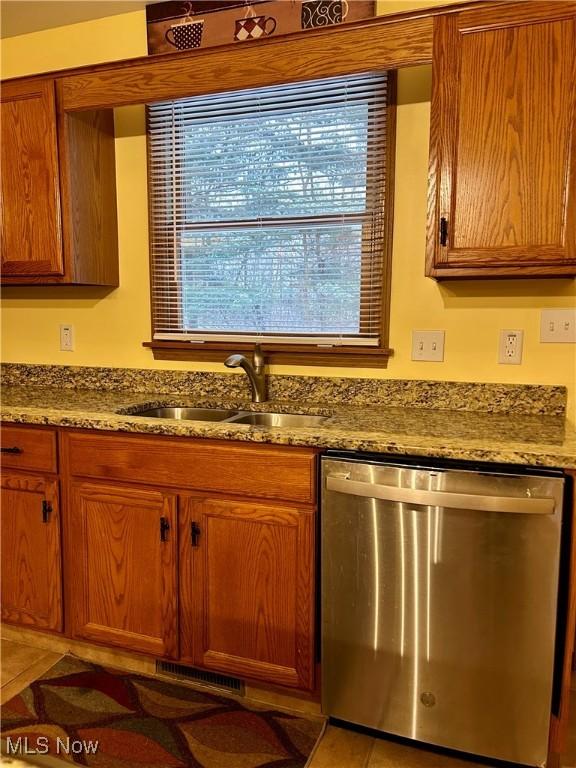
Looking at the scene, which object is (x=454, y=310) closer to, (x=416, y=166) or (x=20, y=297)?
(x=416, y=166)

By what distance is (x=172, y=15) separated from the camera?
2213mm

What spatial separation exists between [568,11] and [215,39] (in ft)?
4.19

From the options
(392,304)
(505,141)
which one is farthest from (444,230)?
(392,304)

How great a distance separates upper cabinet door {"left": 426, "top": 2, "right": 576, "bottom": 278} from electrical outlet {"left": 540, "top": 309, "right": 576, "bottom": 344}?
0.29m

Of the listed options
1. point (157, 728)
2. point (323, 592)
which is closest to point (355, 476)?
point (323, 592)

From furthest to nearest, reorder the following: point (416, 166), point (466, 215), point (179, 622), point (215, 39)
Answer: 1. point (215, 39)
2. point (416, 166)
3. point (179, 622)
4. point (466, 215)

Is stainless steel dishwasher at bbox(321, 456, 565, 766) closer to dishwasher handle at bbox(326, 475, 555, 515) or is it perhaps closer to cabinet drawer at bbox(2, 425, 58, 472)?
dishwasher handle at bbox(326, 475, 555, 515)

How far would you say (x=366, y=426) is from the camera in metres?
1.68

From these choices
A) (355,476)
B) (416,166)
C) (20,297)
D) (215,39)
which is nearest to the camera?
(355,476)

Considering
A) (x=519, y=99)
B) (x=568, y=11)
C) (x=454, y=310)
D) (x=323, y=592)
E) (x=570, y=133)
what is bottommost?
(x=323, y=592)

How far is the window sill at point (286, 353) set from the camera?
2.11 meters

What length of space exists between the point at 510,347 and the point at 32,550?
1877mm

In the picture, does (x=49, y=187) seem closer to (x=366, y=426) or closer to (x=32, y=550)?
(x=32, y=550)

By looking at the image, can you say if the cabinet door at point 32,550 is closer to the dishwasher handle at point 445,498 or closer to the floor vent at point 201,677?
the floor vent at point 201,677
